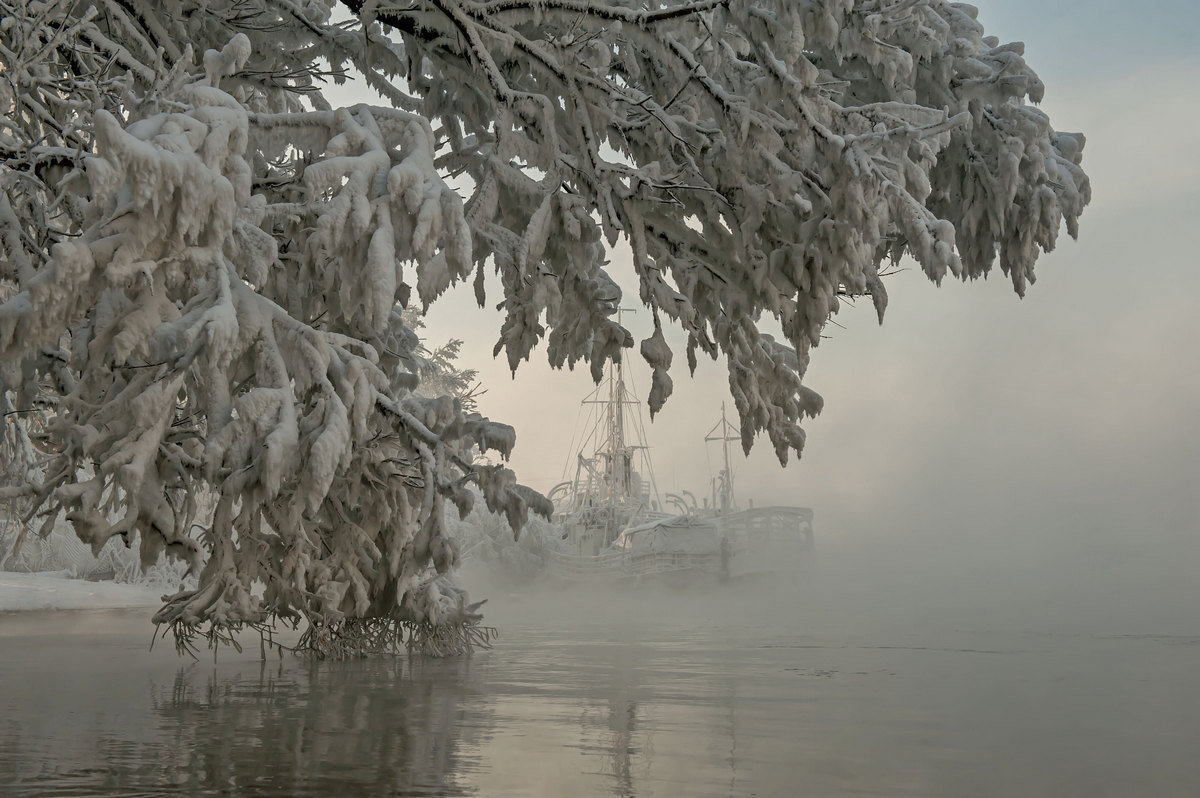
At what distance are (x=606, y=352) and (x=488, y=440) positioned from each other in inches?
39.3

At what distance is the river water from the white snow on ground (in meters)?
7.36

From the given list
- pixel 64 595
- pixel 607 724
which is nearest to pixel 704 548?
pixel 64 595

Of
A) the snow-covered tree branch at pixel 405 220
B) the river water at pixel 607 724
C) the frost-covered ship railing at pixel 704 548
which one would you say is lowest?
the river water at pixel 607 724

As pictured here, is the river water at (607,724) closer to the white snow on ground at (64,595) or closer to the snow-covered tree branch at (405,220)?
the snow-covered tree branch at (405,220)

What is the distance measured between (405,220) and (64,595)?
44.4 feet

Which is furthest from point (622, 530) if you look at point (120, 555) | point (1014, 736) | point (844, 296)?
point (1014, 736)

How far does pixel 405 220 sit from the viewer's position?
13.8ft

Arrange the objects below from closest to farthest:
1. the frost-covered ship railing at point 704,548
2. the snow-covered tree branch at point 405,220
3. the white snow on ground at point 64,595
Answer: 1. the snow-covered tree branch at point 405,220
2. the white snow on ground at point 64,595
3. the frost-covered ship railing at point 704,548

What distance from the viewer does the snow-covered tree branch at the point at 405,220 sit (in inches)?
151

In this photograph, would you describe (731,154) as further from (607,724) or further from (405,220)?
(607,724)

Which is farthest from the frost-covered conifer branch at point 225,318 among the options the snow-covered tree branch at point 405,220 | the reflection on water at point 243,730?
the reflection on water at point 243,730

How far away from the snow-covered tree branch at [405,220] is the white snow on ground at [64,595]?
830 centimetres

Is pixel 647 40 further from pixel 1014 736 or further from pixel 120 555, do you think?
pixel 120 555

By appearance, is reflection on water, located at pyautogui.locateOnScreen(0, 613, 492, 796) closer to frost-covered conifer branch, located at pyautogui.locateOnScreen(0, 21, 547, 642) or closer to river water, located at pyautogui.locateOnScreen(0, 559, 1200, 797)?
river water, located at pyautogui.locateOnScreen(0, 559, 1200, 797)
